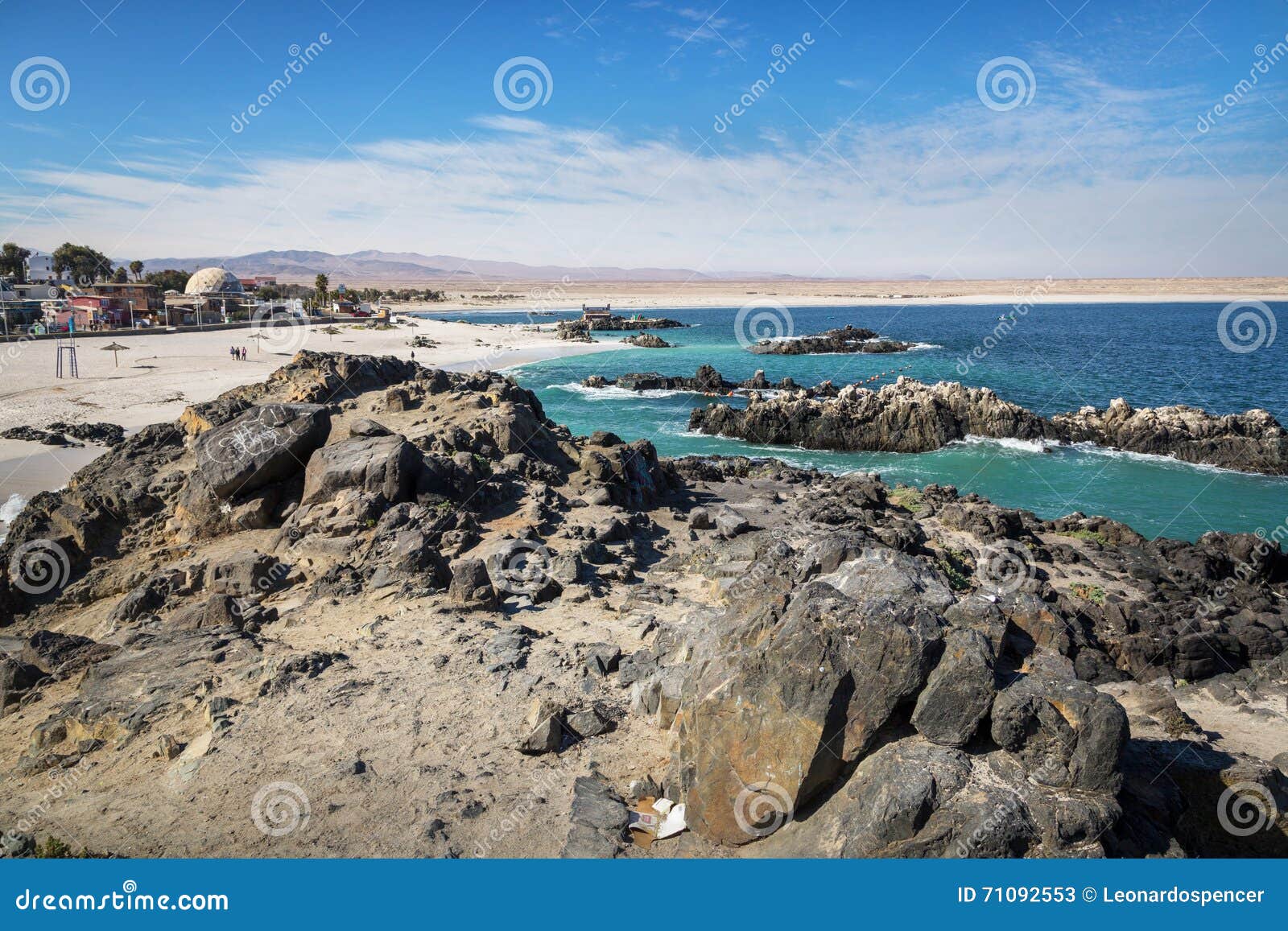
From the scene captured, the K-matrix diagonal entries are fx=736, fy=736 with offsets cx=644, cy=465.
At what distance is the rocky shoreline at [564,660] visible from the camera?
20.7 feet

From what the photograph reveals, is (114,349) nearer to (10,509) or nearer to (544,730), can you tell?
(10,509)

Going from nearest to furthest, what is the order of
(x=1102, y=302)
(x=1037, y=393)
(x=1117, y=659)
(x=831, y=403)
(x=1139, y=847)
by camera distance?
(x=1139, y=847) → (x=1117, y=659) → (x=831, y=403) → (x=1037, y=393) → (x=1102, y=302)

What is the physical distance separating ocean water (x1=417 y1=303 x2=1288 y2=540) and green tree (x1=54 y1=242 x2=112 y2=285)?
154ft

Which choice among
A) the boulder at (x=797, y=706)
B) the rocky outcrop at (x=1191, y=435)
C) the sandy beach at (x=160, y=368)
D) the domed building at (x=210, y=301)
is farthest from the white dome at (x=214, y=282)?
the boulder at (x=797, y=706)

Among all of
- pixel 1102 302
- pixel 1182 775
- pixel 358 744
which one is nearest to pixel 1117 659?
pixel 1182 775

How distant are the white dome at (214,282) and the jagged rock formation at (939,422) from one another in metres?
74.9

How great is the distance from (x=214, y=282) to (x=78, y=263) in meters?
21.0

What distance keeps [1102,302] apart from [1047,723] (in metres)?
205

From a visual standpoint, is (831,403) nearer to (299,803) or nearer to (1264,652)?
(1264,652)

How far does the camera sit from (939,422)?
35062 millimetres

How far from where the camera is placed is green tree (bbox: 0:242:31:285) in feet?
263

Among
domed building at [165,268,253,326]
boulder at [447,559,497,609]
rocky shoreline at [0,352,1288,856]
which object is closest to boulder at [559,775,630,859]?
rocky shoreline at [0,352,1288,856]

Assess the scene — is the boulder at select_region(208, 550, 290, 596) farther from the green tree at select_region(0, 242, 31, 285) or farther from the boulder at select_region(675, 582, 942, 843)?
the green tree at select_region(0, 242, 31, 285)

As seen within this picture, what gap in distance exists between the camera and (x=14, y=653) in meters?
11.4
